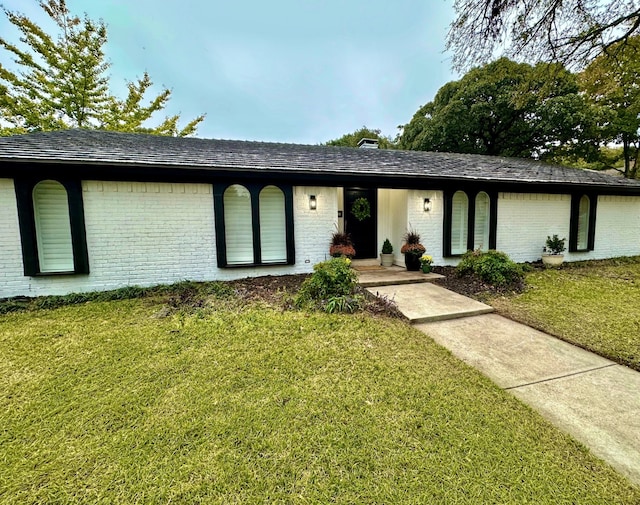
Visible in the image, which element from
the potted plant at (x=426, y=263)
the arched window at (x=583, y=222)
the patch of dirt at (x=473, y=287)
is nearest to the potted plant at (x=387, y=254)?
the potted plant at (x=426, y=263)

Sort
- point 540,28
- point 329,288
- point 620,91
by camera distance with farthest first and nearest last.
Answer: point 620,91, point 540,28, point 329,288

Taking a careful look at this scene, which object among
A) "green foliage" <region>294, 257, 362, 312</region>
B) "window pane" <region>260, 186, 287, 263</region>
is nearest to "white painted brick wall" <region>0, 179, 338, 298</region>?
"window pane" <region>260, 186, 287, 263</region>

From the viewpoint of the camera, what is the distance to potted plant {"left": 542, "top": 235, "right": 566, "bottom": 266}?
799 centimetres

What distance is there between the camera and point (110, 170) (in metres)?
5.32

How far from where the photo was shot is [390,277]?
6.54 metres

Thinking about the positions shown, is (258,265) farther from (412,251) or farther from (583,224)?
(583,224)

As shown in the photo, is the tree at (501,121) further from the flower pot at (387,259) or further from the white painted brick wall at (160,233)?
the flower pot at (387,259)

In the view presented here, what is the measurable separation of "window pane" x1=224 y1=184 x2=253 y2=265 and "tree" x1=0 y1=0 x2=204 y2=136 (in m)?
13.1

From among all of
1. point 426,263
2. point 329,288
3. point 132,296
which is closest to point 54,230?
point 132,296

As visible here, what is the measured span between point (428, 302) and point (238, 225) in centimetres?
445

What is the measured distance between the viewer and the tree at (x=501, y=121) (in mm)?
12586

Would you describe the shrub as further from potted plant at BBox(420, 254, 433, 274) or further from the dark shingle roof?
the dark shingle roof

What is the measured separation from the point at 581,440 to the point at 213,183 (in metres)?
6.57

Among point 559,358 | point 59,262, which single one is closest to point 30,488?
point 559,358
